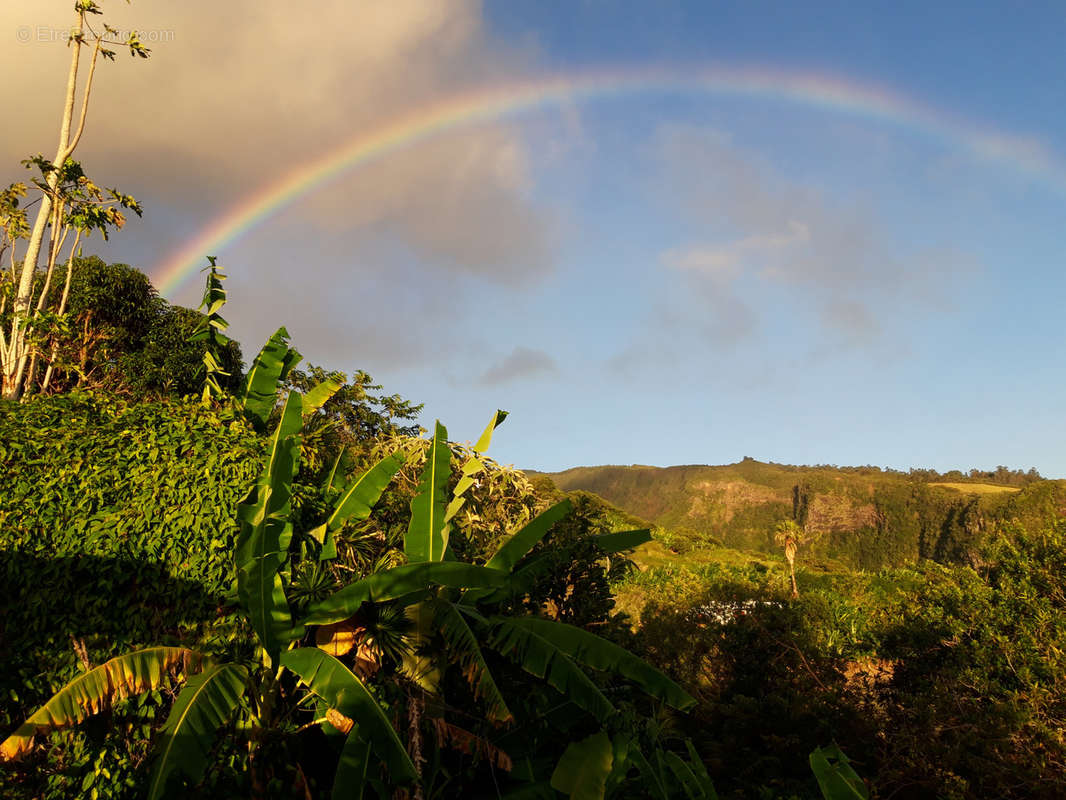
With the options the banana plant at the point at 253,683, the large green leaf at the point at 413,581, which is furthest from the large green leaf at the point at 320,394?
the large green leaf at the point at 413,581

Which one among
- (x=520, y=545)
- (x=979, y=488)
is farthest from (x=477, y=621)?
(x=979, y=488)

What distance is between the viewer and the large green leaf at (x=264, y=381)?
697cm

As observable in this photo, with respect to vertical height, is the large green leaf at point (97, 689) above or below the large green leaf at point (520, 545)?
below

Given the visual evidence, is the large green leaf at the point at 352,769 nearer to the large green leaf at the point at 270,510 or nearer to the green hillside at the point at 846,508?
the large green leaf at the point at 270,510

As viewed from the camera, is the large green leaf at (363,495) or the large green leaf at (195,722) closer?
the large green leaf at (195,722)

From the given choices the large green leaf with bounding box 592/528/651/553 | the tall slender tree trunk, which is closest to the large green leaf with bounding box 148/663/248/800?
the large green leaf with bounding box 592/528/651/553

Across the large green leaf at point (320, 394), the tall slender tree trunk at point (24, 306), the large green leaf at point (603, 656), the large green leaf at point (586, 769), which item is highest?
the tall slender tree trunk at point (24, 306)

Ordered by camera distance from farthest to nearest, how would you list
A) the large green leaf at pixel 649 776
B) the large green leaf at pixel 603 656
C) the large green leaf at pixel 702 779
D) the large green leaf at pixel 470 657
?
the large green leaf at pixel 702 779 → the large green leaf at pixel 649 776 → the large green leaf at pixel 603 656 → the large green leaf at pixel 470 657

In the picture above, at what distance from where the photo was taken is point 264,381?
699 cm

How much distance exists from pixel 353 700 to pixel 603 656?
2.15 metres

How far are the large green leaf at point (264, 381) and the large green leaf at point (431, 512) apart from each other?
7.14ft

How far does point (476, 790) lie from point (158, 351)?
62.8ft

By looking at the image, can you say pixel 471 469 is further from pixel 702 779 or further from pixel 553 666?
pixel 702 779

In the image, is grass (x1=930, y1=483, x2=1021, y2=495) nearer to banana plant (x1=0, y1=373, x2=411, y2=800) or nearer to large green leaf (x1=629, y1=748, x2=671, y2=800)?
large green leaf (x1=629, y1=748, x2=671, y2=800)
